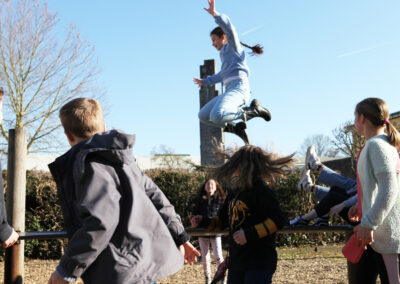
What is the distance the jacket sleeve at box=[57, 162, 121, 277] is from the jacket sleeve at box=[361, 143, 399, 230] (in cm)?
136

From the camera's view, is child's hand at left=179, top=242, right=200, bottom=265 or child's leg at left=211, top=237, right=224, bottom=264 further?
child's leg at left=211, top=237, right=224, bottom=264

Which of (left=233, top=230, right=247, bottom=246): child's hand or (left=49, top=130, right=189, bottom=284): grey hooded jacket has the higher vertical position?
(left=49, top=130, right=189, bottom=284): grey hooded jacket

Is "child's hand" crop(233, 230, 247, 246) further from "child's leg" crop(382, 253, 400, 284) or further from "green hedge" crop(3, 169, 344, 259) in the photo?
"green hedge" crop(3, 169, 344, 259)

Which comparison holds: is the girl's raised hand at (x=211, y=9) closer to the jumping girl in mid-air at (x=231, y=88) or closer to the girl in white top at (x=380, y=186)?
the jumping girl in mid-air at (x=231, y=88)

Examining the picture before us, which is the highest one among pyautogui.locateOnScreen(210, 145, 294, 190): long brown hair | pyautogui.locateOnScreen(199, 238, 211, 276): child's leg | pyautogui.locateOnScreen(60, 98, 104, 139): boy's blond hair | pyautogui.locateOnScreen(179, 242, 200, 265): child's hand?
pyautogui.locateOnScreen(60, 98, 104, 139): boy's blond hair

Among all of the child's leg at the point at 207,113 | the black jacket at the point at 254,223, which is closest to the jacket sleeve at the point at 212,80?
the child's leg at the point at 207,113

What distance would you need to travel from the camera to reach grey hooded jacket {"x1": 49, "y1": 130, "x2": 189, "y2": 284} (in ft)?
5.73

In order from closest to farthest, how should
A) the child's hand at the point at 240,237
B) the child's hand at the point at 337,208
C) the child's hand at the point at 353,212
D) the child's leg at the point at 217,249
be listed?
the child's hand at the point at 240,237 → the child's hand at the point at 353,212 → the child's hand at the point at 337,208 → the child's leg at the point at 217,249

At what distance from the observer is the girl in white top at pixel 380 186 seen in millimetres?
2352

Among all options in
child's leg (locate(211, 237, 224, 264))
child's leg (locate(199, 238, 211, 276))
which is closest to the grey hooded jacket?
child's leg (locate(199, 238, 211, 276))

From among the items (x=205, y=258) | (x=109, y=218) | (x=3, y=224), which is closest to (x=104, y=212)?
(x=109, y=218)

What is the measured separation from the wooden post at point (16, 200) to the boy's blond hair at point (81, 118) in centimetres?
151

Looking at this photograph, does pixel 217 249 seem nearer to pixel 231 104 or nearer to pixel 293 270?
pixel 293 270

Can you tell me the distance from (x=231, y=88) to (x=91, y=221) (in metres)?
2.47
